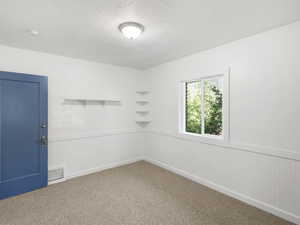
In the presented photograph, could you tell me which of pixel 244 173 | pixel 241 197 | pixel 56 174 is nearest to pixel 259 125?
pixel 244 173

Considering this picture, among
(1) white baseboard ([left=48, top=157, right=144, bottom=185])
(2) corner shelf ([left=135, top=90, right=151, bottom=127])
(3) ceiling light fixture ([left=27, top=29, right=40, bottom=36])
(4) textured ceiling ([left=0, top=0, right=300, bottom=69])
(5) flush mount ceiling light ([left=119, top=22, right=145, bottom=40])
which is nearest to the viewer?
(4) textured ceiling ([left=0, top=0, right=300, bottom=69])

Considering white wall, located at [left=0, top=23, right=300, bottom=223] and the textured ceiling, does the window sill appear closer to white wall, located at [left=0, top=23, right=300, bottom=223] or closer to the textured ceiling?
white wall, located at [left=0, top=23, right=300, bottom=223]

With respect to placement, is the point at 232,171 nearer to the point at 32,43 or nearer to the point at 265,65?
the point at 265,65

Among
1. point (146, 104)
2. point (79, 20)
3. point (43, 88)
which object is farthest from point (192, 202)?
point (43, 88)

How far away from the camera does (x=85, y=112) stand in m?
3.52

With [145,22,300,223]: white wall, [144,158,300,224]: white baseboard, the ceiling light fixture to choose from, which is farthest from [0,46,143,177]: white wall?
[145,22,300,223]: white wall

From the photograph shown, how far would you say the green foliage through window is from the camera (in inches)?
116

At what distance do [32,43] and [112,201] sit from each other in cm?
283

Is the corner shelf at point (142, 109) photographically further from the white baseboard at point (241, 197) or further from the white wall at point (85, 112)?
the white baseboard at point (241, 197)

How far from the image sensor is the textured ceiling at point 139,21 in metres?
1.65

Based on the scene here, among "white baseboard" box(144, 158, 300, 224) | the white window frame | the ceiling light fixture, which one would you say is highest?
the ceiling light fixture

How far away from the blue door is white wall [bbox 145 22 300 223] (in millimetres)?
2811

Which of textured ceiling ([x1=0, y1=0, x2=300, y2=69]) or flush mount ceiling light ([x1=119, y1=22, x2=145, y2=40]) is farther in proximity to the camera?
flush mount ceiling light ([x1=119, y1=22, x2=145, y2=40])

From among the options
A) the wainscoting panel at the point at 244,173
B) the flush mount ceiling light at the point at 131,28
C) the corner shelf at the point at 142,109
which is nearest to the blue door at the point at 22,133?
the flush mount ceiling light at the point at 131,28
